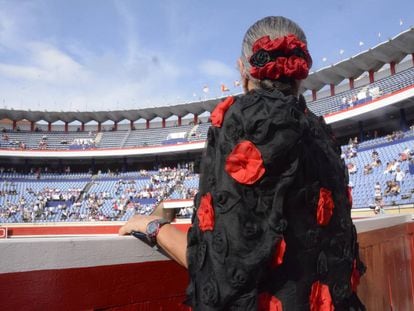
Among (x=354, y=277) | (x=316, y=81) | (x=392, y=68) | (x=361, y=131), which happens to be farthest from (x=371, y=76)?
(x=354, y=277)

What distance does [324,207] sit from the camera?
1190 millimetres

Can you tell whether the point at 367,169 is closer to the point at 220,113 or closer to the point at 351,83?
the point at 351,83

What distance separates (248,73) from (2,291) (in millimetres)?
945

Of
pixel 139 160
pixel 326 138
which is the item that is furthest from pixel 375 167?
pixel 139 160

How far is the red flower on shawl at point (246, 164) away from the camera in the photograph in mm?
1036

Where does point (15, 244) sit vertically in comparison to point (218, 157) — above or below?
below

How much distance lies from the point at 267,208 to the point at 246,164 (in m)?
0.14

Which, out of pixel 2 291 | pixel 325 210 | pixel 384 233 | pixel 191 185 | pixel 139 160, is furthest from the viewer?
pixel 139 160

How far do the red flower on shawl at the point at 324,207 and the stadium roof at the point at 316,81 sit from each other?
21.5 metres

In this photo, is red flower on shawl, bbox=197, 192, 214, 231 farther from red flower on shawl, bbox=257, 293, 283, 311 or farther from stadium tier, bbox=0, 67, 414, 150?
stadium tier, bbox=0, 67, 414, 150

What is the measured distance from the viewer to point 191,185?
84.8 feet

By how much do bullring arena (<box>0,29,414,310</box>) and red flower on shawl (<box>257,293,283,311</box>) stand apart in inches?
16.2

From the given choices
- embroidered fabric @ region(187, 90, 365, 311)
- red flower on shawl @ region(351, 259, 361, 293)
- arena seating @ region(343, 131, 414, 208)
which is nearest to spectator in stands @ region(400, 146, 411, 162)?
arena seating @ region(343, 131, 414, 208)

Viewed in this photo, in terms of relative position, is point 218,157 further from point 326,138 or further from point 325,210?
point 326,138
